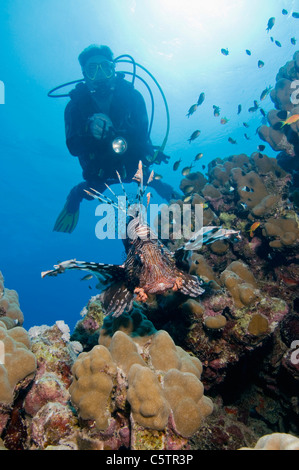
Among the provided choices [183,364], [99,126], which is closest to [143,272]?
[183,364]

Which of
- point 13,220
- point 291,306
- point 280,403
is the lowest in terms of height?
point 280,403

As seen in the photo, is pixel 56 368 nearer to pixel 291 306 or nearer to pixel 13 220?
pixel 291 306

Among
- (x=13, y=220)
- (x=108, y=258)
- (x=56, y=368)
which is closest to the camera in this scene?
(x=56, y=368)

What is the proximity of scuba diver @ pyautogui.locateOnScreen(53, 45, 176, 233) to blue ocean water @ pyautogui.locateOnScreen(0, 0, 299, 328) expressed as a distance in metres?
12.4

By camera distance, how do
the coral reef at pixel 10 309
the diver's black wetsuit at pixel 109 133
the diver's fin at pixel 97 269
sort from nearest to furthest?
the diver's fin at pixel 97 269, the coral reef at pixel 10 309, the diver's black wetsuit at pixel 109 133

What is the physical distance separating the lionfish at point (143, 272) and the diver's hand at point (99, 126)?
268 inches

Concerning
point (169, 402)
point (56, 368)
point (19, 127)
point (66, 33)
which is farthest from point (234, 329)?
point (19, 127)

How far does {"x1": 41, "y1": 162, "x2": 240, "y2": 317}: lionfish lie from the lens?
7.79 ft

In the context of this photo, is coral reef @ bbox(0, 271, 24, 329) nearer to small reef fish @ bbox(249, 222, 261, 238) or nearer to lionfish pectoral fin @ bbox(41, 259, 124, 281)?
lionfish pectoral fin @ bbox(41, 259, 124, 281)

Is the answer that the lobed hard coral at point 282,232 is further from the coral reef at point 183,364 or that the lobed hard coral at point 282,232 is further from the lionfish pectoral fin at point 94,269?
the lionfish pectoral fin at point 94,269

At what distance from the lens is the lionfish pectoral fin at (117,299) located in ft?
8.36

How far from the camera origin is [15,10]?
71.3 ft
